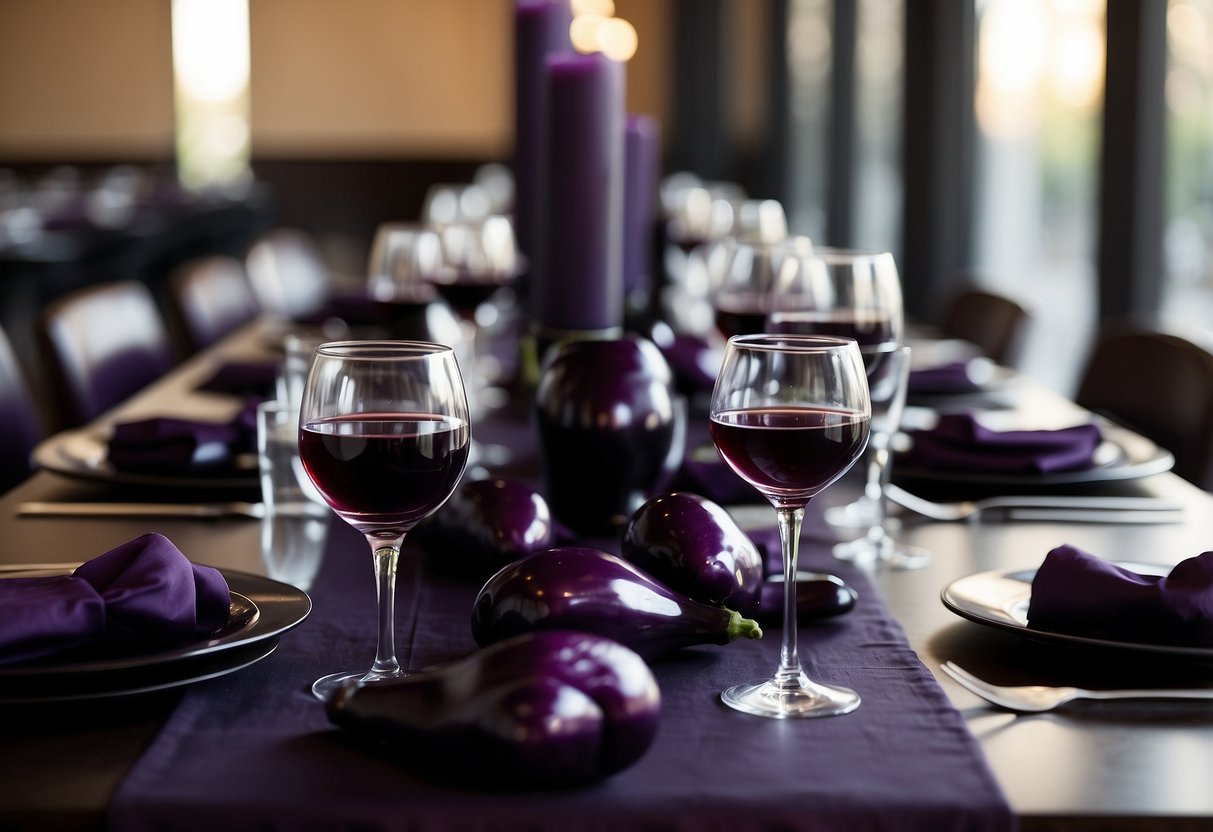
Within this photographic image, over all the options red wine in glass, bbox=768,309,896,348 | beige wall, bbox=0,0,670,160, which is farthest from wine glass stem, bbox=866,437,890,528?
beige wall, bbox=0,0,670,160

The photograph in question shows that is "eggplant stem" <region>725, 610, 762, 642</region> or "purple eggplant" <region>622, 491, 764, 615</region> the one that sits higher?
"purple eggplant" <region>622, 491, 764, 615</region>

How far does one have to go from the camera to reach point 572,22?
7.89 ft

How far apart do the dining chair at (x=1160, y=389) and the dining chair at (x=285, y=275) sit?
2.09 metres

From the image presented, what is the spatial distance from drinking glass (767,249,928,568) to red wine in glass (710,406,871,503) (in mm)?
369

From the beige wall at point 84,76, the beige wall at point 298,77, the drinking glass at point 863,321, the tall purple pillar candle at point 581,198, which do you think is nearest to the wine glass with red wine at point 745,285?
the tall purple pillar candle at point 581,198

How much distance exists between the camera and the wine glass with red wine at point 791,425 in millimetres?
902

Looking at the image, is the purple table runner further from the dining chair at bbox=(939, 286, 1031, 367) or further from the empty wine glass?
the dining chair at bbox=(939, 286, 1031, 367)

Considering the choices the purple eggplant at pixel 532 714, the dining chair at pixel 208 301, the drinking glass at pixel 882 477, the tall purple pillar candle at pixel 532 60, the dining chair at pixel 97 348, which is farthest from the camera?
the dining chair at pixel 208 301

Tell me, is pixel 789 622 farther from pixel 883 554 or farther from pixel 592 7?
pixel 592 7

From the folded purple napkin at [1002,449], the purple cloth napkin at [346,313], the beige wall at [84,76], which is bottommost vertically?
the folded purple napkin at [1002,449]

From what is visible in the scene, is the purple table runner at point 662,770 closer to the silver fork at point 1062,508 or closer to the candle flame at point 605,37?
the silver fork at point 1062,508

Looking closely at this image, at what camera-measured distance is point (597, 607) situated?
2.97 feet

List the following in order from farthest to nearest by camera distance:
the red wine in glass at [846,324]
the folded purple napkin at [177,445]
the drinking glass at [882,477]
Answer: the folded purple napkin at [177,445], the red wine in glass at [846,324], the drinking glass at [882,477]

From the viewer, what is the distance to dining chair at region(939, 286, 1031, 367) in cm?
269
